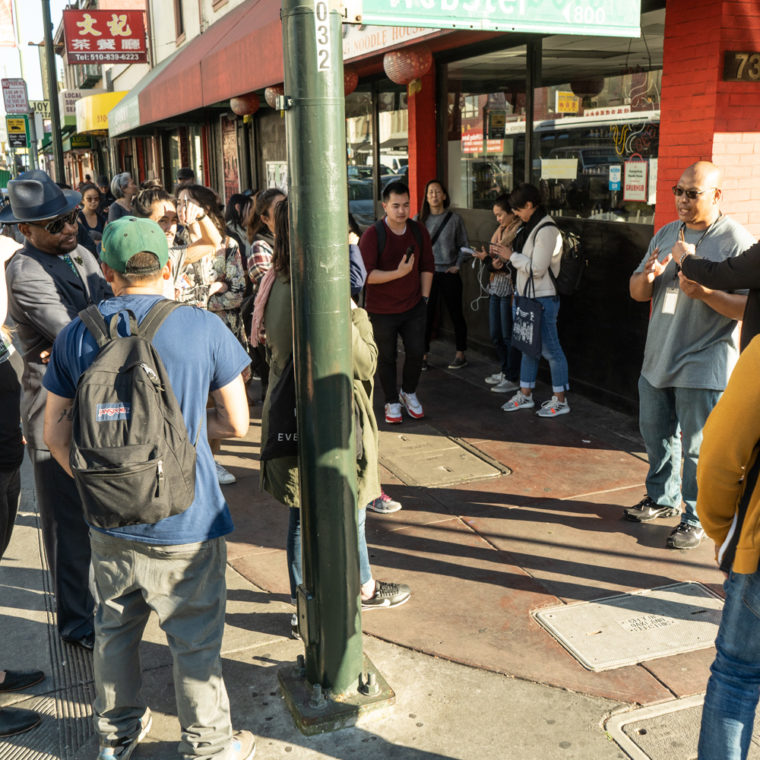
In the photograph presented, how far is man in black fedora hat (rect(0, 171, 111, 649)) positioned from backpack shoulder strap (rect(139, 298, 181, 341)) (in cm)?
111

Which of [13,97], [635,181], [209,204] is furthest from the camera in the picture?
[13,97]

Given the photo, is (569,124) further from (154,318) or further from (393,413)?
(154,318)

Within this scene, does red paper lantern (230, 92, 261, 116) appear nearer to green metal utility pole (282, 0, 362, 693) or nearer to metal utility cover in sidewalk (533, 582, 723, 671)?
green metal utility pole (282, 0, 362, 693)

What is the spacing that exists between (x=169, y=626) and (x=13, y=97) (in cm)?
2214

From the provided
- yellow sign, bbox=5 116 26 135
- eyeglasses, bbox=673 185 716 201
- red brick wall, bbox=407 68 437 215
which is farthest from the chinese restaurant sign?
yellow sign, bbox=5 116 26 135

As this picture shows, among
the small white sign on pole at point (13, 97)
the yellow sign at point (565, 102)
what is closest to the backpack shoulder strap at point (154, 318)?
the yellow sign at point (565, 102)

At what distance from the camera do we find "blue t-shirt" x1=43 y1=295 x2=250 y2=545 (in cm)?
262

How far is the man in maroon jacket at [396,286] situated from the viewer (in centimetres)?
647

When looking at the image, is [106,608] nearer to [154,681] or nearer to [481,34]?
[154,681]

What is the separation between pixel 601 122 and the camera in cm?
687

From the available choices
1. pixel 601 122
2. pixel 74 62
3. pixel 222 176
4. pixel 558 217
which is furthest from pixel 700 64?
pixel 74 62

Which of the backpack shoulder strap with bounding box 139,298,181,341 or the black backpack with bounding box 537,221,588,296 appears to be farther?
the black backpack with bounding box 537,221,588,296

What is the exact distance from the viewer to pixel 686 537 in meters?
4.50

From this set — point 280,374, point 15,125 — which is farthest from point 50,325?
point 15,125
